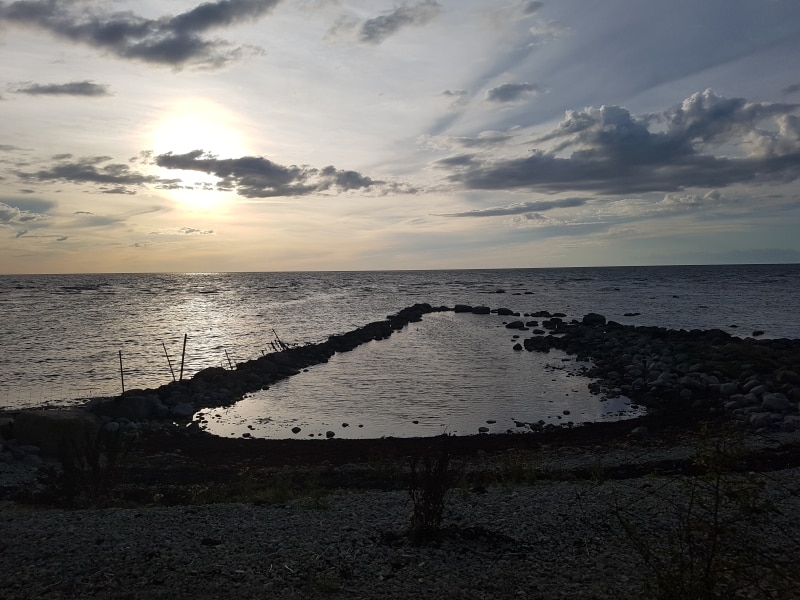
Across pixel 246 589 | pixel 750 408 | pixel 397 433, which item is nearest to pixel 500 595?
pixel 246 589

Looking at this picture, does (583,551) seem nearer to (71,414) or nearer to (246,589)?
(246,589)

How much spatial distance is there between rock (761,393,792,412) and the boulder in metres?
21.2

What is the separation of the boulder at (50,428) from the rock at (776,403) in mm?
21247

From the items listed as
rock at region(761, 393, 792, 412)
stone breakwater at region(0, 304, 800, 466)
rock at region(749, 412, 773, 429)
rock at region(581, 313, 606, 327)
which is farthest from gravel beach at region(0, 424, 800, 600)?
rock at region(581, 313, 606, 327)

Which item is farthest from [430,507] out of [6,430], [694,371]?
[694,371]

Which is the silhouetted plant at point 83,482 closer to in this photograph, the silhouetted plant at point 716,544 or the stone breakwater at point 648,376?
the stone breakwater at point 648,376

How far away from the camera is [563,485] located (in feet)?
40.2

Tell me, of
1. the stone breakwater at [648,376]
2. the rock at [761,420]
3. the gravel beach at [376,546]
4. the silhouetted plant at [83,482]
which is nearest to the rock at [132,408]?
the stone breakwater at [648,376]

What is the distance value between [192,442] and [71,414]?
360 centimetres

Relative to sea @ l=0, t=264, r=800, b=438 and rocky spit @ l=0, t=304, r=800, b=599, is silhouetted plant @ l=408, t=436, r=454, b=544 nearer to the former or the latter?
rocky spit @ l=0, t=304, r=800, b=599

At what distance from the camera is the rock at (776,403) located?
19969mm

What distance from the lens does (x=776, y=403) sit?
2009 cm

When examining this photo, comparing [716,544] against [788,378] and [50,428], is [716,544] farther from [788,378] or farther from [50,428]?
[788,378]

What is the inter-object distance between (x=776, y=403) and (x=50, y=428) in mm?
22850
